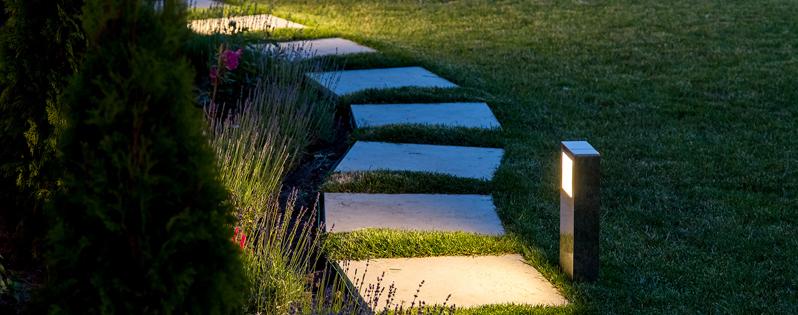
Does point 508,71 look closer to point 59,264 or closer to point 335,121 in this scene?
point 335,121

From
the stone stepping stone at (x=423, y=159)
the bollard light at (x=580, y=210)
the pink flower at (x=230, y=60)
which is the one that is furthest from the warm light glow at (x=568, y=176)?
the pink flower at (x=230, y=60)

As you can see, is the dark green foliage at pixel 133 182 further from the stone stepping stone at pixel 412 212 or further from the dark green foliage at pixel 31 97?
the stone stepping stone at pixel 412 212

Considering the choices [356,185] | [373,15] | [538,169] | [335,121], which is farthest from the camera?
[373,15]

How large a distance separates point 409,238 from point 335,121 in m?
2.51

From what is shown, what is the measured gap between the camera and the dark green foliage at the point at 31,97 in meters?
2.70

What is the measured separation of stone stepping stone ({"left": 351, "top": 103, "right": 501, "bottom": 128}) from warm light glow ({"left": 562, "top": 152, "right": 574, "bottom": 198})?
2.34m

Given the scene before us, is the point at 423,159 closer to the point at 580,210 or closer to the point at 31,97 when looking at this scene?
the point at 580,210

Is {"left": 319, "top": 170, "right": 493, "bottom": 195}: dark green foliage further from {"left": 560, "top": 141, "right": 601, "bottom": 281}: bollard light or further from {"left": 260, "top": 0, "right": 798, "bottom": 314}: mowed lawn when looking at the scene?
{"left": 560, "top": 141, "right": 601, "bottom": 281}: bollard light

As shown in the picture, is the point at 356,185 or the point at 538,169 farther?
the point at 538,169

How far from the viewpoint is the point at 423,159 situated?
15.3ft

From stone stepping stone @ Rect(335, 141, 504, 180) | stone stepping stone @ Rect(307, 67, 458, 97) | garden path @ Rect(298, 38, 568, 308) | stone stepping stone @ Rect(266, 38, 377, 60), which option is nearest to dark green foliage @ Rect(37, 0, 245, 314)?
Result: garden path @ Rect(298, 38, 568, 308)

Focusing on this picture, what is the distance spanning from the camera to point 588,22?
408 inches

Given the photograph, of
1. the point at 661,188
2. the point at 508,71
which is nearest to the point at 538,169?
the point at 661,188

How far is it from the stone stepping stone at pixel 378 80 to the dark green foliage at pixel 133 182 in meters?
4.54
